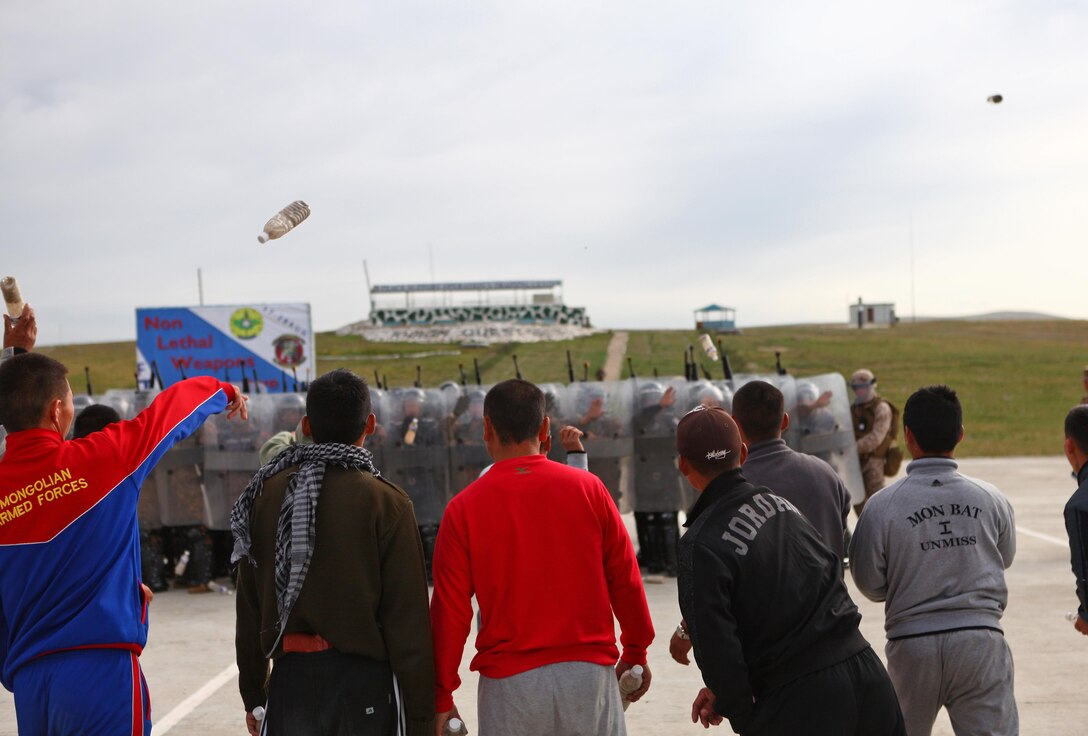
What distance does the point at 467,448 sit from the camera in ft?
36.2

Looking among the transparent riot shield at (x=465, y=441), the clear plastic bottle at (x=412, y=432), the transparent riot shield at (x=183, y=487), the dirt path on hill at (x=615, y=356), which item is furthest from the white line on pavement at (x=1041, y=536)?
the dirt path on hill at (x=615, y=356)

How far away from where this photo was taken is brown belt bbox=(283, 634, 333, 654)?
3582 mm

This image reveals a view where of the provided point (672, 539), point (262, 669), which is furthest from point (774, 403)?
point (672, 539)

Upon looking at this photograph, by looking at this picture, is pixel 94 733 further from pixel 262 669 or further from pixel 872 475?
pixel 872 475

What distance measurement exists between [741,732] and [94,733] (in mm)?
2108

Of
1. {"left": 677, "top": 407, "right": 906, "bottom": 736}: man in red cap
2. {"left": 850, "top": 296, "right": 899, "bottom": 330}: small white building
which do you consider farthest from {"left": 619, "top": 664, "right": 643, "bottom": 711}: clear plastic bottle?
{"left": 850, "top": 296, "right": 899, "bottom": 330}: small white building

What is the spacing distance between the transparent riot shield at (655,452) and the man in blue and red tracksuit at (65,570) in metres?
7.54

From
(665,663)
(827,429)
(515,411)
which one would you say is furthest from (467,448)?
(515,411)

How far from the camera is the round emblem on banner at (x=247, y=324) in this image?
1930cm

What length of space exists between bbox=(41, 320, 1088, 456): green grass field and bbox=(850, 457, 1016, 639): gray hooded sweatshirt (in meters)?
22.1

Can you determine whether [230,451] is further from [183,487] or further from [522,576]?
[522,576]

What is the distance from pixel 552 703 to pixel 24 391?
2.09 m

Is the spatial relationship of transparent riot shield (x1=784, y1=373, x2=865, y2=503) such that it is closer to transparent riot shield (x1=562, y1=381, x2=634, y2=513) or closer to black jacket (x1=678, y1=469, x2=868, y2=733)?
transparent riot shield (x1=562, y1=381, x2=634, y2=513)

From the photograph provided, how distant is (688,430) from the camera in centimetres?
361
